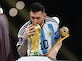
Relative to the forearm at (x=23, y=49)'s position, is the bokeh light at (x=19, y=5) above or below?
above

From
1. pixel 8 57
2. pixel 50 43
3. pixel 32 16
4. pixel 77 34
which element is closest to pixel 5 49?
pixel 8 57

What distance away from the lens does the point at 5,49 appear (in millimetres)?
1223

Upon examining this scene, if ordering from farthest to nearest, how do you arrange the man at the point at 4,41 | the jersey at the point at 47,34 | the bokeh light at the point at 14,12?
the bokeh light at the point at 14,12
the jersey at the point at 47,34
the man at the point at 4,41

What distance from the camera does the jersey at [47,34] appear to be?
2.27 metres

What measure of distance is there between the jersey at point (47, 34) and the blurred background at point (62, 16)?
1.50m

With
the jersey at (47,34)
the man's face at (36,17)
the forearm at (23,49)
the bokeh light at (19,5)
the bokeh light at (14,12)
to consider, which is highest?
the bokeh light at (19,5)

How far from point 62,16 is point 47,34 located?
1.68 m

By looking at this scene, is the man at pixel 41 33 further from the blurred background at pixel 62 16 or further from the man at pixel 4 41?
the blurred background at pixel 62 16

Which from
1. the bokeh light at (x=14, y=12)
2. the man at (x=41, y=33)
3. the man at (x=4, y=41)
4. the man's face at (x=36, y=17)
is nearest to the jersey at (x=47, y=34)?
the man at (x=41, y=33)

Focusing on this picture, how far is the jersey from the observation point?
227 cm

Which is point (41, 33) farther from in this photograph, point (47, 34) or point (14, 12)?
point (14, 12)

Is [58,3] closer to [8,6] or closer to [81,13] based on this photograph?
[81,13]

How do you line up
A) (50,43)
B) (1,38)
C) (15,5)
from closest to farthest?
(1,38) < (50,43) < (15,5)

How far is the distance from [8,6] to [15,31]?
344 mm
